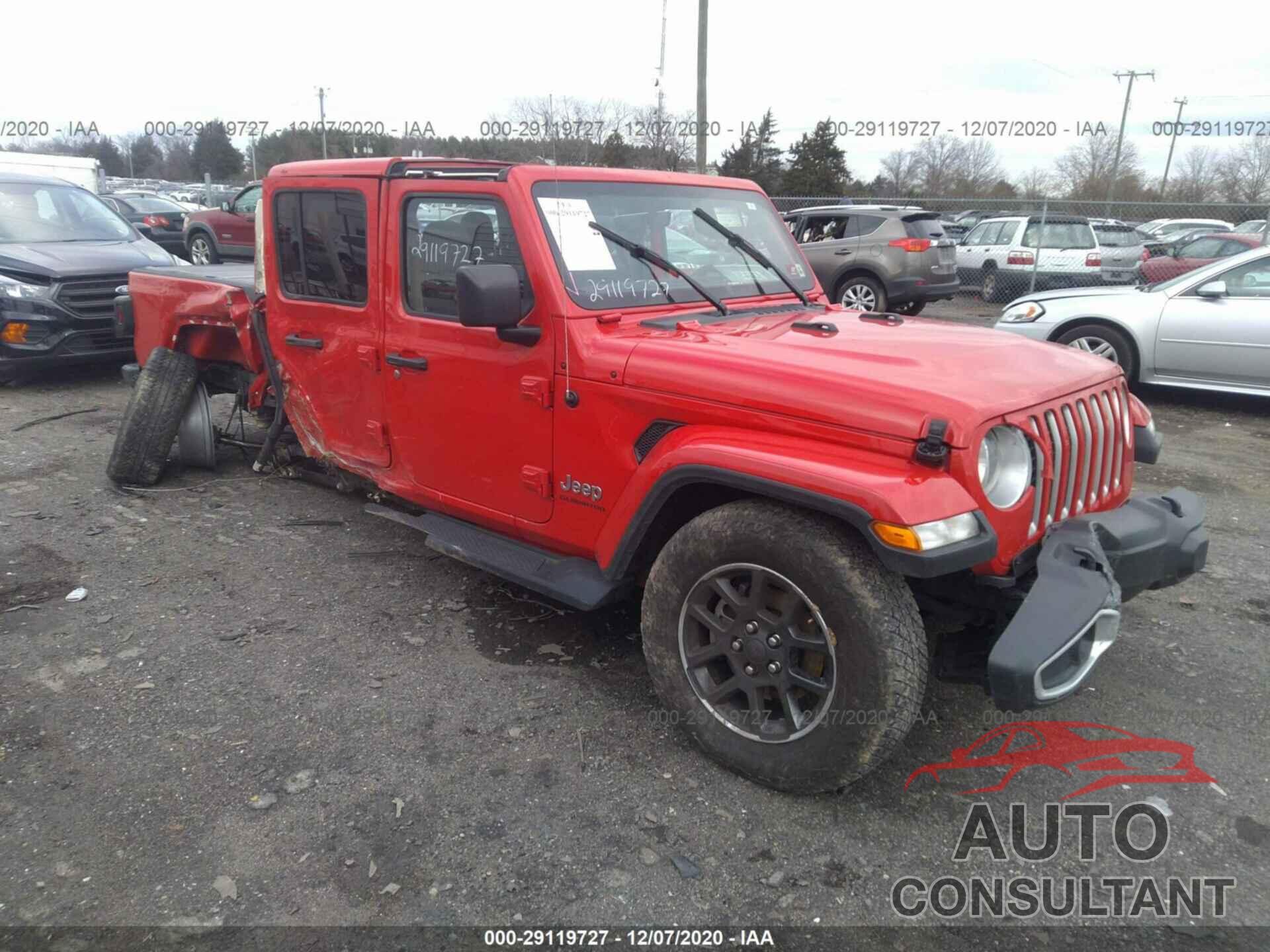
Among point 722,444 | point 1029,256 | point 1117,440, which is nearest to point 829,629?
point 722,444

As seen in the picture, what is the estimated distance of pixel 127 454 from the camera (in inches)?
215

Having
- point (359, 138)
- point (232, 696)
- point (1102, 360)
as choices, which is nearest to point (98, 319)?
point (232, 696)

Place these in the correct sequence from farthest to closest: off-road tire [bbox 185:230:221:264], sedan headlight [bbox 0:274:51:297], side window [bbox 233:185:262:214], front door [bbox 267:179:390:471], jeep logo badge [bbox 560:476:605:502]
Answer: off-road tire [bbox 185:230:221:264] → side window [bbox 233:185:262:214] → sedan headlight [bbox 0:274:51:297] → front door [bbox 267:179:390:471] → jeep logo badge [bbox 560:476:605:502]

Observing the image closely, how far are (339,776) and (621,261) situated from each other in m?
2.12

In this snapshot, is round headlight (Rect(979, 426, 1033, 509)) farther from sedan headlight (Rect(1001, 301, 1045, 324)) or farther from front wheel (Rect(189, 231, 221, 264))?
front wheel (Rect(189, 231, 221, 264))

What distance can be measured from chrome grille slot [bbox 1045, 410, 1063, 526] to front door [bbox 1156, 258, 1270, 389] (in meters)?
6.35

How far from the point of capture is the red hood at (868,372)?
2.55m

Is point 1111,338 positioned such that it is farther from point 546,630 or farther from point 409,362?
point 409,362

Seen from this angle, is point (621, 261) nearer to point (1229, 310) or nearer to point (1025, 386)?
point (1025, 386)

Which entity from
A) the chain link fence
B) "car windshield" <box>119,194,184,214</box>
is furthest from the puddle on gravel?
"car windshield" <box>119,194,184,214</box>

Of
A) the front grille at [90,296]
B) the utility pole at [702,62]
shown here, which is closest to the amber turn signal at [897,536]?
the front grille at [90,296]

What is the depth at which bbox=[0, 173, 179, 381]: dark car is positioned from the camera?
7723mm

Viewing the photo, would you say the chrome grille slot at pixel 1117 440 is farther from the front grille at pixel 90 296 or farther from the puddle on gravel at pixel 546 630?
the front grille at pixel 90 296

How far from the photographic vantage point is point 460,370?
3604 mm
